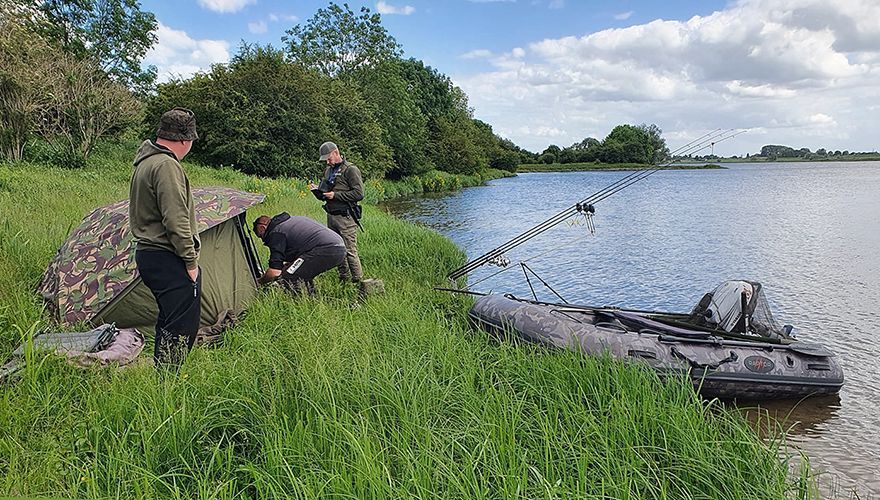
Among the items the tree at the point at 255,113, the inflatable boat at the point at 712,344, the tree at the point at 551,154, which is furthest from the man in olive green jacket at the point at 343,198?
the tree at the point at 551,154

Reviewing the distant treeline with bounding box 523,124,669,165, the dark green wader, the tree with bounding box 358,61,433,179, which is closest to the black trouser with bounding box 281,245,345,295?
the dark green wader

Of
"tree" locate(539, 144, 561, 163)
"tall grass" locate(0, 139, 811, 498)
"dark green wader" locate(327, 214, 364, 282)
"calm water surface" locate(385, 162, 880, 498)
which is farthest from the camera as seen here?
"tree" locate(539, 144, 561, 163)

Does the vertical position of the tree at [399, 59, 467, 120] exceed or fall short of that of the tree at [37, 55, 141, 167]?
it exceeds it

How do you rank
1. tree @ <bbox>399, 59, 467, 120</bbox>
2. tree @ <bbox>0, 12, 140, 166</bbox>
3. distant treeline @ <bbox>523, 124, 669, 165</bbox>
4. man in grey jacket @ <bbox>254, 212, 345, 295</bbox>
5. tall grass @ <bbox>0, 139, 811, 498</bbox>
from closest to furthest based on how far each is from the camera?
1. tall grass @ <bbox>0, 139, 811, 498</bbox>
2. man in grey jacket @ <bbox>254, 212, 345, 295</bbox>
3. tree @ <bbox>0, 12, 140, 166</bbox>
4. tree @ <bbox>399, 59, 467, 120</bbox>
5. distant treeline @ <bbox>523, 124, 669, 165</bbox>

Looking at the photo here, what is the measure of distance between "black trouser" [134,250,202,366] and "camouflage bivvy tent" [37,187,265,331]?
96 cm

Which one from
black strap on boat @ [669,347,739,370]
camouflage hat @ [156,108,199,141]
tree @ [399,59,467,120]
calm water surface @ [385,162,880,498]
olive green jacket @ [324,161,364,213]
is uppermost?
tree @ [399,59,467,120]

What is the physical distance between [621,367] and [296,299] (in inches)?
119

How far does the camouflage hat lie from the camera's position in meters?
3.56

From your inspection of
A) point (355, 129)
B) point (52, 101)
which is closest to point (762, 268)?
point (52, 101)

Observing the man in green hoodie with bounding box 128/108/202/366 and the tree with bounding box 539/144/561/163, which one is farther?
the tree with bounding box 539/144/561/163

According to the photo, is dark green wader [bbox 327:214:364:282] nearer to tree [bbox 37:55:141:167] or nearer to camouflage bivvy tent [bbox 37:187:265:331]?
camouflage bivvy tent [bbox 37:187:265:331]

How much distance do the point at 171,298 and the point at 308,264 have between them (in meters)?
1.82

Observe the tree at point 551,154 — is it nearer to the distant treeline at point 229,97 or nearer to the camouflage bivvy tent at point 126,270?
the distant treeline at point 229,97

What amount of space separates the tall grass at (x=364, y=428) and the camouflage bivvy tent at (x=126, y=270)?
335 millimetres
